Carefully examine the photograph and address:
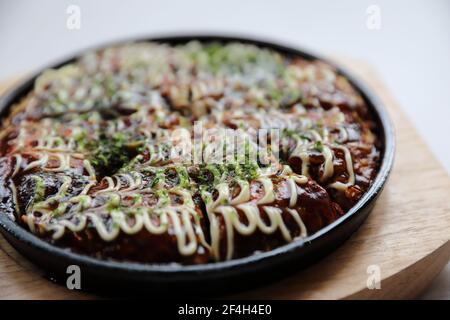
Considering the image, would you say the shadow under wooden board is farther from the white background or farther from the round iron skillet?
the white background

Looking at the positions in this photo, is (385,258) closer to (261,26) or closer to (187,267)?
(187,267)

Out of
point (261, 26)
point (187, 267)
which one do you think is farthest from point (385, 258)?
point (261, 26)

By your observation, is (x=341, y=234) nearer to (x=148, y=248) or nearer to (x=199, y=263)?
(x=199, y=263)

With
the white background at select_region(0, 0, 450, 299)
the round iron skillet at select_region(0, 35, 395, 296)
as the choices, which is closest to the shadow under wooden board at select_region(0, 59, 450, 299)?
the round iron skillet at select_region(0, 35, 395, 296)

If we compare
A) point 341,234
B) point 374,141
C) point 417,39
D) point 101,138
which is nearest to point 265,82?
point 374,141

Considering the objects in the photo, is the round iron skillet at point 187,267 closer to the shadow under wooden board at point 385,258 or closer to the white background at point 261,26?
the shadow under wooden board at point 385,258

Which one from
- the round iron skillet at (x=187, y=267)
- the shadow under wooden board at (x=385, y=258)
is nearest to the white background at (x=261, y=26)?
the shadow under wooden board at (x=385, y=258)
